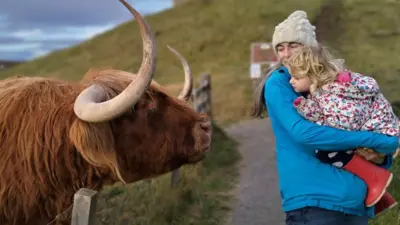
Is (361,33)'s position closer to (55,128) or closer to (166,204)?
(166,204)

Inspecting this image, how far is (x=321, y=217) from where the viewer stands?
11.0ft

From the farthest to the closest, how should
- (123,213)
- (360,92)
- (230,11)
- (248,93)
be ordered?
1. (230,11)
2. (248,93)
3. (123,213)
4. (360,92)

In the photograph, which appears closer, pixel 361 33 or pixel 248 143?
pixel 248 143

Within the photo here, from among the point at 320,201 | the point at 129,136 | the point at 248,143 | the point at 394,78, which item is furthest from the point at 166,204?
the point at 394,78

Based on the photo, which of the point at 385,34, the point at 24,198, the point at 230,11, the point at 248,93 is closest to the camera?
the point at 24,198

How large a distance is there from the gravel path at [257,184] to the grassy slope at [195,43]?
32.5 ft

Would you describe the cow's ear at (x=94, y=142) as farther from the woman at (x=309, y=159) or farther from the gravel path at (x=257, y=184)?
the gravel path at (x=257, y=184)

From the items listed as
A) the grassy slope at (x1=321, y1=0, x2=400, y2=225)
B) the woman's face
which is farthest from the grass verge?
the grassy slope at (x1=321, y1=0, x2=400, y2=225)

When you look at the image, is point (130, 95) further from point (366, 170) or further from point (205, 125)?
point (366, 170)

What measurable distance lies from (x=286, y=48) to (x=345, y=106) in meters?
0.54

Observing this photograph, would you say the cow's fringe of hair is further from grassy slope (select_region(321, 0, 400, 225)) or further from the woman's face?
grassy slope (select_region(321, 0, 400, 225))

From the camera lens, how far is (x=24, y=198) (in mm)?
3674

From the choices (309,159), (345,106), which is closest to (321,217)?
(309,159)

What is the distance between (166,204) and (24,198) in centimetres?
338
